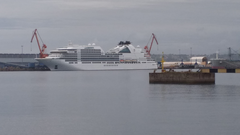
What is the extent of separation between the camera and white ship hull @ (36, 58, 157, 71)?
9122cm

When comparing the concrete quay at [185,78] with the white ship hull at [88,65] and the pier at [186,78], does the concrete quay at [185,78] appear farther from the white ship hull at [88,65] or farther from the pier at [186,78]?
the white ship hull at [88,65]

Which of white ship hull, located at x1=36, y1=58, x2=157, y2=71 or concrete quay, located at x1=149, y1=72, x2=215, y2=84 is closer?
concrete quay, located at x1=149, y1=72, x2=215, y2=84

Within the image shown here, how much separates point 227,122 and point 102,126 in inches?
219

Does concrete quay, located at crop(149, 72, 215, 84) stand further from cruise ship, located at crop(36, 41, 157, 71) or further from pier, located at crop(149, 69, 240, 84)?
cruise ship, located at crop(36, 41, 157, 71)

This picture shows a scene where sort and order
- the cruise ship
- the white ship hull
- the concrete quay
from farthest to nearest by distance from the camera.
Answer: the cruise ship < the white ship hull < the concrete quay

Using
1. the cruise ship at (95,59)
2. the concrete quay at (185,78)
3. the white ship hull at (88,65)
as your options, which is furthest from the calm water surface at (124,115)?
the cruise ship at (95,59)

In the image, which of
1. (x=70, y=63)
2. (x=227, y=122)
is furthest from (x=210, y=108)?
(x=70, y=63)

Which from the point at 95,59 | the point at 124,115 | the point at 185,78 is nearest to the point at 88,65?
the point at 95,59

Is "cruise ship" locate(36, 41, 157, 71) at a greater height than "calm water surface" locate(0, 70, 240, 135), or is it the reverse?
"cruise ship" locate(36, 41, 157, 71)

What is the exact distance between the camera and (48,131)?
1850 centimetres

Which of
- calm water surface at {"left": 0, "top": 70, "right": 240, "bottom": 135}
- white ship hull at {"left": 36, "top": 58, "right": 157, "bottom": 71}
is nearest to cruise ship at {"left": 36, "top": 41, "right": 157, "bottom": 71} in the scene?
white ship hull at {"left": 36, "top": 58, "right": 157, "bottom": 71}

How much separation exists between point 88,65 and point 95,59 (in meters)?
2.21

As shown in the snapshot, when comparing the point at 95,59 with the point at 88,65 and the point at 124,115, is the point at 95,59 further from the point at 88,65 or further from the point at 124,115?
the point at 124,115

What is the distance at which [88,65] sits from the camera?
9519 centimetres
